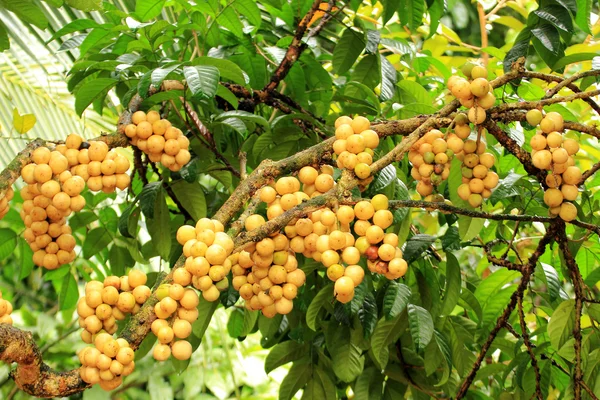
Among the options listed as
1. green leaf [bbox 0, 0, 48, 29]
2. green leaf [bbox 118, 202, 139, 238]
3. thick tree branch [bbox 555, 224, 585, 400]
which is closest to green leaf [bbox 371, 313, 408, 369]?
thick tree branch [bbox 555, 224, 585, 400]

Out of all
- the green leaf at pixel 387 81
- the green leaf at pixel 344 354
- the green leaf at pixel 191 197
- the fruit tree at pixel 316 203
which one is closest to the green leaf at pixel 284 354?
the fruit tree at pixel 316 203

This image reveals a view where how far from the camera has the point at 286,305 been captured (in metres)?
0.90

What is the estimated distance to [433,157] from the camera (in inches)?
39.5

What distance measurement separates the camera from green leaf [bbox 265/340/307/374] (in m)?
1.44

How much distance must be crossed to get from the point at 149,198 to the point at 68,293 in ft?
1.49

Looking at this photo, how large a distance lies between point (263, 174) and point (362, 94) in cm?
61

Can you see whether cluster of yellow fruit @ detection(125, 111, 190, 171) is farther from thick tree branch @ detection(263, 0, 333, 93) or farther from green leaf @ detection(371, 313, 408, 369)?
green leaf @ detection(371, 313, 408, 369)

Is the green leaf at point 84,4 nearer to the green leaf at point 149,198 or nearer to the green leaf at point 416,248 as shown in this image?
the green leaf at point 149,198

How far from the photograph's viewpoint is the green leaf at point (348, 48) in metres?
1.46

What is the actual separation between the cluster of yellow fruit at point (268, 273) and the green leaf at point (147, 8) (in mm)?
685

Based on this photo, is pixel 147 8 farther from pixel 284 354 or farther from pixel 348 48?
pixel 284 354

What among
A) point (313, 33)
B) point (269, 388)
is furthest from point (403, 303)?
point (269, 388)

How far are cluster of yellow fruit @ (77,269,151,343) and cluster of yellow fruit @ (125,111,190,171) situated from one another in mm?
313

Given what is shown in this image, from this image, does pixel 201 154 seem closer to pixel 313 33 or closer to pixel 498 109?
pixel 313 33
